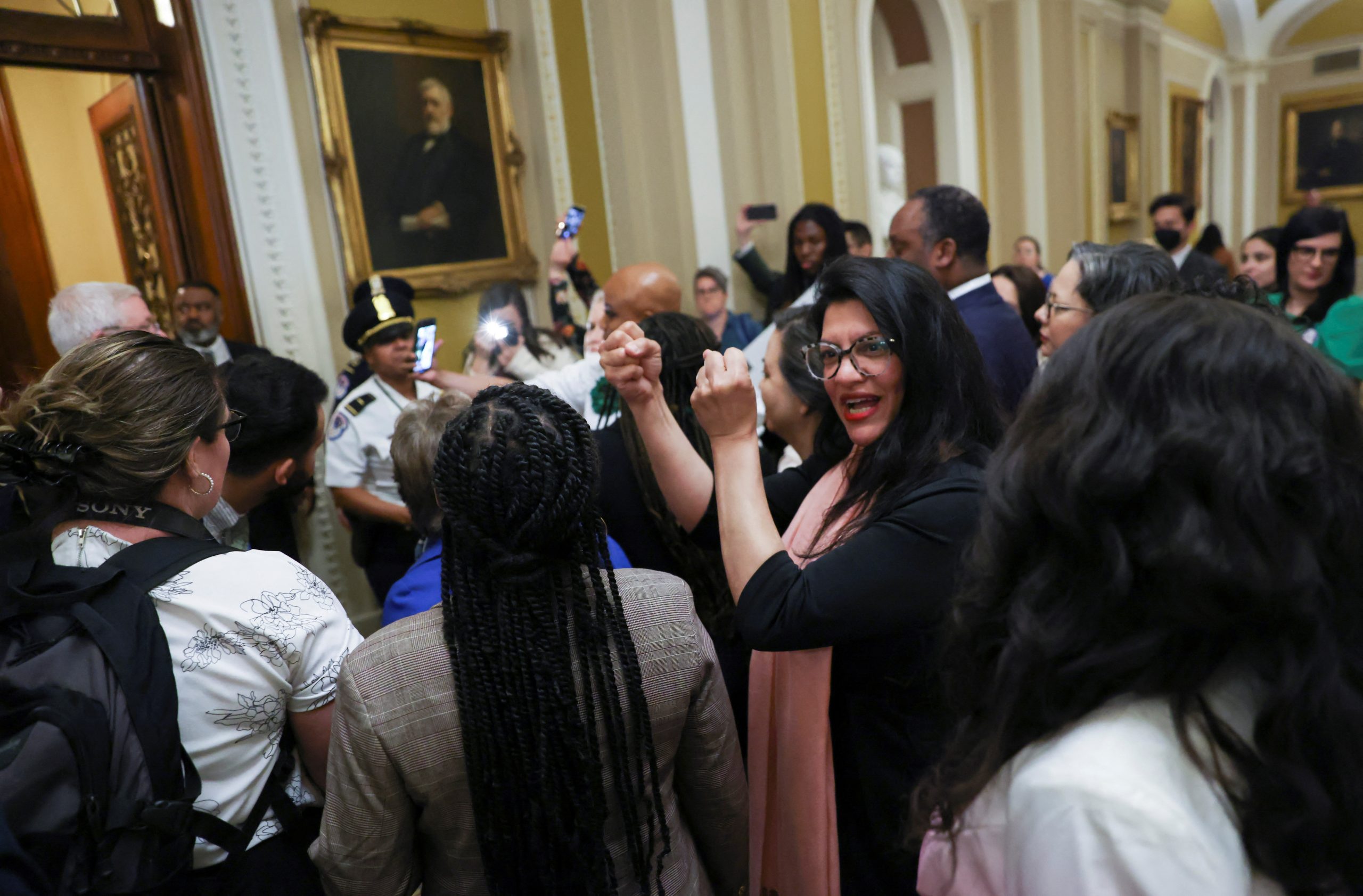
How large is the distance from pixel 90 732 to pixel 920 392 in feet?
4.04

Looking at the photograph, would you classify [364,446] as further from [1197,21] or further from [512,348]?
[1197,21]

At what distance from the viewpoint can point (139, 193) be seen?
423 centimetres

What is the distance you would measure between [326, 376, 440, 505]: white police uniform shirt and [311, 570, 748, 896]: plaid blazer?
2.04 metres

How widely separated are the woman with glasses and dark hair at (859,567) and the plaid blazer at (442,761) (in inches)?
4.8

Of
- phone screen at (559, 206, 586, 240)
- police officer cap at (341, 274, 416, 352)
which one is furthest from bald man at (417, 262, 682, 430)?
phone screen at (559, 206, 586, 240)

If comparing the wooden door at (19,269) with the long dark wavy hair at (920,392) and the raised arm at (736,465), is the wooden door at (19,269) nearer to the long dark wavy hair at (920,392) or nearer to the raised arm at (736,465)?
the raised arm at (736,465)

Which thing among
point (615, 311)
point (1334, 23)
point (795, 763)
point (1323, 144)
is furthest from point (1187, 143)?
point (795, 763)

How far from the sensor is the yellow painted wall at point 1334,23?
13148mm

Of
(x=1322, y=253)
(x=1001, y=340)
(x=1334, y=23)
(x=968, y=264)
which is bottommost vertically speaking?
(x=1001, y=340)

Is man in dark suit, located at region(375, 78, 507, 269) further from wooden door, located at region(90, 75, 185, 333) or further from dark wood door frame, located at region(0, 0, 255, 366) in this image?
wooden door, located at region(90, 75, 185, 333)

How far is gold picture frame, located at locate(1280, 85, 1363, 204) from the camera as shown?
44.3ft

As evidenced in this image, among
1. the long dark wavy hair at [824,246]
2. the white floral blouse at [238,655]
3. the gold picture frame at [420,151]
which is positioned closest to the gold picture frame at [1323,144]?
the long dark wavy hair at [824,246]

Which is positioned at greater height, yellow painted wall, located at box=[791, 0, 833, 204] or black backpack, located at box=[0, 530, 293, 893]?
yellow painted wall, located at box=[791, 0, 833, 204]

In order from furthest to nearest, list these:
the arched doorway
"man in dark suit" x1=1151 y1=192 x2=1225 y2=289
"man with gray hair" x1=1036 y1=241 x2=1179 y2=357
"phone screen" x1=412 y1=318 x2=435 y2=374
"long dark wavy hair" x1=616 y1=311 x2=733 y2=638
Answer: the arched doorway
"man in dark suit" x1=1151 y1=192 x2=1225 y2=289
"phone screen" x1=412 y1=318 x2=435 y2=374
"man with gray hair" x1=1036 y1=241 x2=1179 y2=357
"long dark wavy hair" x1=616 y1=311 x2=733 y2=638
